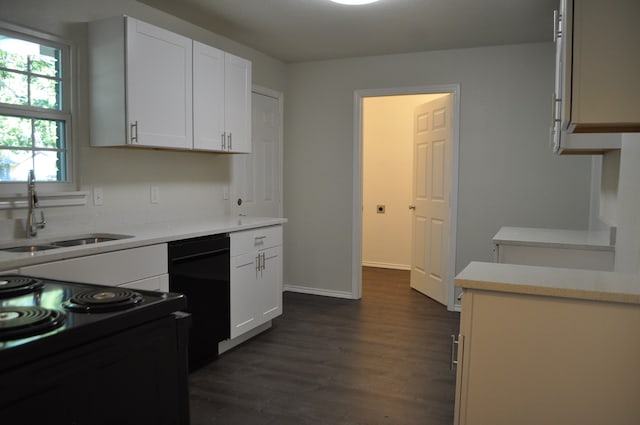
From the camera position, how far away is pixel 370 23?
3.87 m

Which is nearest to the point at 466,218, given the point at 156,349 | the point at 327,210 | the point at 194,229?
the point at 327,210

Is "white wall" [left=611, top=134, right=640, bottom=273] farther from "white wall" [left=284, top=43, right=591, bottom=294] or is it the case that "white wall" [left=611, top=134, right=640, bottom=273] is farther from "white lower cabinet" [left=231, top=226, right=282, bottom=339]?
"white lower cabinet" [left=231, top=226, right=282, bottom=339]

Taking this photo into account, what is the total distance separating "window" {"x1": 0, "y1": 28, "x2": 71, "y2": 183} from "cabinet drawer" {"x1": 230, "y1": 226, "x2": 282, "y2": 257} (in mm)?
1136

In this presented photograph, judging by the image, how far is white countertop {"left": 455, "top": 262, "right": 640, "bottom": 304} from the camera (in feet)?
5.34

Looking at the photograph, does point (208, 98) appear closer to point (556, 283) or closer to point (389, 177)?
point (556, 283)

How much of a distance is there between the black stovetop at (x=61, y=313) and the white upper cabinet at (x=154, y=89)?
170cm

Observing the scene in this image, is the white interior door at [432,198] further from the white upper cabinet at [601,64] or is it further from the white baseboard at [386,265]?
the white upper cabinet at [601,64]

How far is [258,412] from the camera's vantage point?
8.59 ft

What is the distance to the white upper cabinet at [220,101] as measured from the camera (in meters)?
3.47

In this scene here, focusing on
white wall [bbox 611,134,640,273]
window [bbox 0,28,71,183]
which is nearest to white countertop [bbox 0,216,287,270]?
window [bbox 0,28,71,183]

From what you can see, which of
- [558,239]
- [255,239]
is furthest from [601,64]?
[255,239]

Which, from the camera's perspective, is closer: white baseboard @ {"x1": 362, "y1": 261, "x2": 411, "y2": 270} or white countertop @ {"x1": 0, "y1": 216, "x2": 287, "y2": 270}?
white countertop @ {"x1": 0, "y1": 216, "x2": 287, "y2": 270}

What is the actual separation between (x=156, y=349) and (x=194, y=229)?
2.05m

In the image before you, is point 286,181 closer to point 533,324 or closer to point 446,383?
point 446,383
